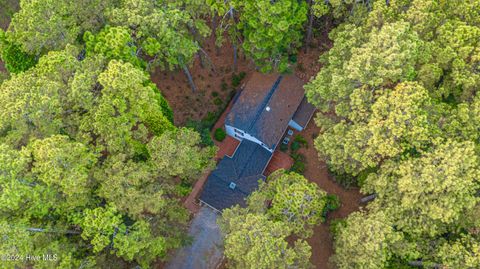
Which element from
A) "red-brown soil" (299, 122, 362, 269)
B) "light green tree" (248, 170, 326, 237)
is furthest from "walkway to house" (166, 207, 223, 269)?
"red-brown soil" (299, 122, 362, 269)

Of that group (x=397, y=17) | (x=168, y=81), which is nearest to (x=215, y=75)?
(x=168, y=81)

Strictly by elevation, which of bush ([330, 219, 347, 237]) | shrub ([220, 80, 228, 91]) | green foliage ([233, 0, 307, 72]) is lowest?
bush ([330, 219, 347, 237])

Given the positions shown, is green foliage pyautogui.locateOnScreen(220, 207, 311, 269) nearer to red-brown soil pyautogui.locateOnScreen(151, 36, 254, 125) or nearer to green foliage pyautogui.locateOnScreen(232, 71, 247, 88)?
red-brown soil pyautogui.locateOnScreen(151, 36, 254, 125)

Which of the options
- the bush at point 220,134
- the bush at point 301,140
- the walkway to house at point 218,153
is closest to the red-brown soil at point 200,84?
the walkway to house at point 218,153

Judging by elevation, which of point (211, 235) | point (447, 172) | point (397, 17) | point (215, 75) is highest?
point (397, 17)

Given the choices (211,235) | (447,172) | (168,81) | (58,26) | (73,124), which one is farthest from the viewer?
(168,81)

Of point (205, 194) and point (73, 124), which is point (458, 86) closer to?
point (205, 194)
